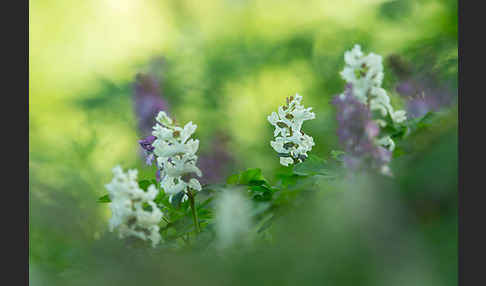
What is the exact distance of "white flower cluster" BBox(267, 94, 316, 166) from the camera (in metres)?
1.50

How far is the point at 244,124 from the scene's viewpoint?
157 inches

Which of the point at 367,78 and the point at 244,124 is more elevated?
the point at 244,124

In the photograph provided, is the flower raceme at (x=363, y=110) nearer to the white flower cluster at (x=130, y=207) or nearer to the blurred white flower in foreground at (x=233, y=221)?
the blurred white flower in foreground at (x=233, y=221)

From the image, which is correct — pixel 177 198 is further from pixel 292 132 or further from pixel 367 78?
pixel 367 78

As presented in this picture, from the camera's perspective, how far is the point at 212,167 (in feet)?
8.38

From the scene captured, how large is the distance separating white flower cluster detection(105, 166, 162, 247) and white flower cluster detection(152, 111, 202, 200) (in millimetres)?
111

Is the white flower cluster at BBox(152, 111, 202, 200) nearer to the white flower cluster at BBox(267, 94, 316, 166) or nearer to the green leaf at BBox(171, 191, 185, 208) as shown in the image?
the green leaf at BBox(171, 191, 185, 208)

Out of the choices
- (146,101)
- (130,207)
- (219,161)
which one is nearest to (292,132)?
(130,207)

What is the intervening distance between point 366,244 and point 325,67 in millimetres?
3036

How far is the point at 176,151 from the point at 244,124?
2.65 metres

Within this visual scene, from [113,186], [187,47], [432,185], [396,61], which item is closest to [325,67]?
[187,47]

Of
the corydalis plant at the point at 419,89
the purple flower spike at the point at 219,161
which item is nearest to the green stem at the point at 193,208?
the corydalis plant at the point at 419,89

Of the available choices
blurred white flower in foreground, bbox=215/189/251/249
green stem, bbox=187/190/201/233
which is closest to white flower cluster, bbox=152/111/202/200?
green stem, bbox=187/190/201/233

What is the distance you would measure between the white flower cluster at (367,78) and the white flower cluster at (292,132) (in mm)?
259
